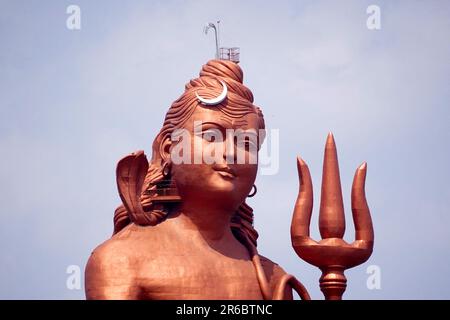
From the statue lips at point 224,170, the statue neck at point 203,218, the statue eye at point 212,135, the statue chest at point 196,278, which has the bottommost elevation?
the statue chest at point 196,278

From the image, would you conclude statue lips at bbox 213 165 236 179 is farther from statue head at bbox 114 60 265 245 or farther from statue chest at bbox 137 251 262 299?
statue chest at bbox 137 251 262 299

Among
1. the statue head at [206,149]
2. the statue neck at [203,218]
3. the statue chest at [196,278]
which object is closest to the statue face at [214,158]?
the statue head at [206,149]

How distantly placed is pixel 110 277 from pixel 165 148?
2.01 meters

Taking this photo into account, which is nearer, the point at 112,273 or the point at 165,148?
the point at 112,273

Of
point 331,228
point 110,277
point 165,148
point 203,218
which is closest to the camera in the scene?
point 110,277

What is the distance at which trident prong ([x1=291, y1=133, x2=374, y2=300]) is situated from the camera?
2700cm

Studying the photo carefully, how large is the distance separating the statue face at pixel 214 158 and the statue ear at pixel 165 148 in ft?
0.39

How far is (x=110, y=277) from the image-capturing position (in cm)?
2573

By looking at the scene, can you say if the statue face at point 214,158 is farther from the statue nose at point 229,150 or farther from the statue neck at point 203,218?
the statue neck at point 203,218

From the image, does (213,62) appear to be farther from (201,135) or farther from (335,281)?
(335,281)

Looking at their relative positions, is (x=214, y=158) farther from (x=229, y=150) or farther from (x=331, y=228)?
(x=331, y=228)

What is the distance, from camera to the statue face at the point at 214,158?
26328 mm

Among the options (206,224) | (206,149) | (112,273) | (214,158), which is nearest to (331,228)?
(206,224)
